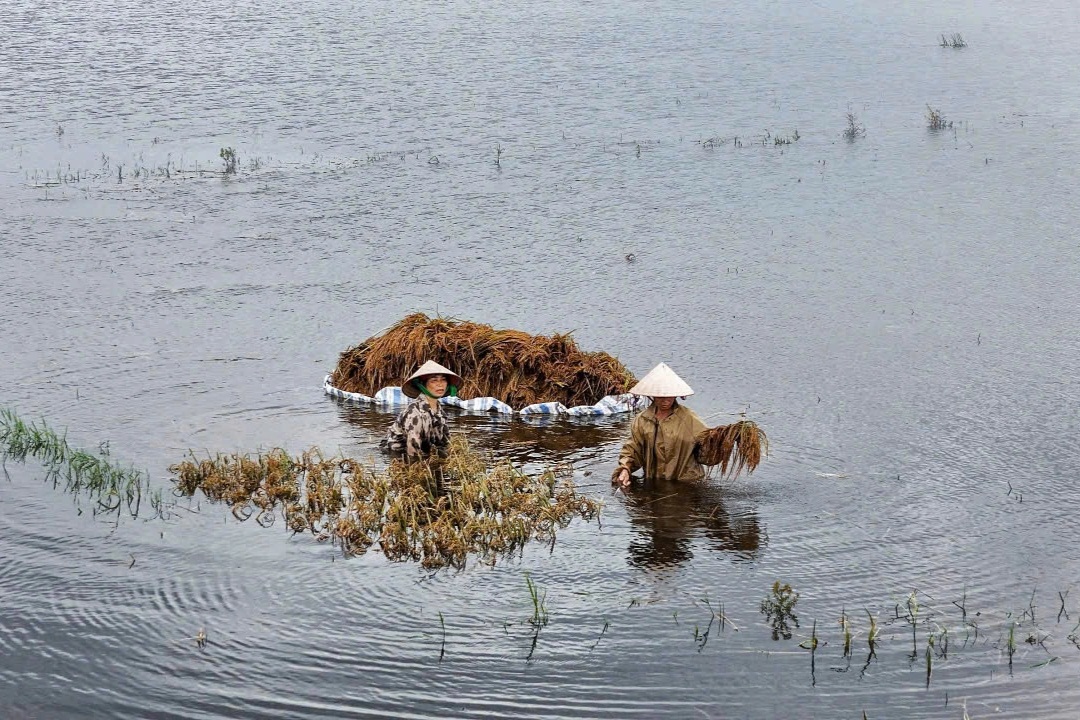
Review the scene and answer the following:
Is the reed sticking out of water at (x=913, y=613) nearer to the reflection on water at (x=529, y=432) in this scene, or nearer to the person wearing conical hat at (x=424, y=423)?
the reflection on water at (x=529, y=432)

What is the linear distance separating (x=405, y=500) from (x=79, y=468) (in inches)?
122

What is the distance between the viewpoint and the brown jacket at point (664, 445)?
416 inches

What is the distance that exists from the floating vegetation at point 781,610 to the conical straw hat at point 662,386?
81.8 inches

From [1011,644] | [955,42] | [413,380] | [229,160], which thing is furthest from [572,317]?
[955,42]

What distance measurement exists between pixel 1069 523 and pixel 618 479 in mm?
3491

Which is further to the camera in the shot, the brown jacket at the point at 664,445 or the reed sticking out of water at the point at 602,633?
the brown jacket at the point at 664,445

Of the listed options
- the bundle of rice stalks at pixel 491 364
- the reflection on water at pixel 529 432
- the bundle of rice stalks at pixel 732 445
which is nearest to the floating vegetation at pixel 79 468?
the reflection on water at pixel 529 432

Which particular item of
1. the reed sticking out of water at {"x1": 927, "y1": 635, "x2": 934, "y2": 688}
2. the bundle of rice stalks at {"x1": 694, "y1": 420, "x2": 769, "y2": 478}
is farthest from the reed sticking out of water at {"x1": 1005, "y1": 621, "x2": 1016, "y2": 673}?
the bundle of rice stalks at {"x1": 694, "y1": 420, "x2": 769, "y2": 478}

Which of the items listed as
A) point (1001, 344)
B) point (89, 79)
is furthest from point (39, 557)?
point (89, 79)

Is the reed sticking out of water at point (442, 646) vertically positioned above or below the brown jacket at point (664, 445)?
below

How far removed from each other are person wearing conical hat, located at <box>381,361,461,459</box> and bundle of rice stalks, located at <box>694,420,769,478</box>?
2.25 m

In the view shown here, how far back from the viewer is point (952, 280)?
17906mm

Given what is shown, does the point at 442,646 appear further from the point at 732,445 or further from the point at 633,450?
the point at 732,445

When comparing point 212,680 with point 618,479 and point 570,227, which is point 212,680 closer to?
point 618,479
